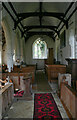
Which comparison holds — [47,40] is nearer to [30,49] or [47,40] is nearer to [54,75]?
[30,49]

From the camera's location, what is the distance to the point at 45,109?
11.2ft

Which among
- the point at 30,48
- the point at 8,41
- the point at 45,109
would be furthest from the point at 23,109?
the point at 30,48

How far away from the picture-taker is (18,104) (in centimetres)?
385

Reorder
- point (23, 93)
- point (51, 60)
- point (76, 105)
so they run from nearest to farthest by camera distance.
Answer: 1. point (76, 105)
2. point (23, 93)
3. point (51, 60)

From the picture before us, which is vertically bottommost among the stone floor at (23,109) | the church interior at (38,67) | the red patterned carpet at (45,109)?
the stone floor at (23,109)

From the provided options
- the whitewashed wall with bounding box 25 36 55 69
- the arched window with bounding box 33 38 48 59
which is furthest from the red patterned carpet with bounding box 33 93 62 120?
the arched window with bounding box 33 38 48 59

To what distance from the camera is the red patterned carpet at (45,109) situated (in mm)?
2978

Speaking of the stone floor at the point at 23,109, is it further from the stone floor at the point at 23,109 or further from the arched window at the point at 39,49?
the arched window at the point at 39,49

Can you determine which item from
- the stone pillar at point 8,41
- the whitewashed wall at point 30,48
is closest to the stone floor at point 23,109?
the stone pillar at point 8,41

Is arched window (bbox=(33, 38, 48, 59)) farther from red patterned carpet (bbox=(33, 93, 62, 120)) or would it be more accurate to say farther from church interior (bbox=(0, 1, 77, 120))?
red patterned carpet (bbox=(33, 93, 62, 120))

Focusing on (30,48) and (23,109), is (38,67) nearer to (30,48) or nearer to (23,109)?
(30,48)

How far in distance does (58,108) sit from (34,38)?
50.0 ft

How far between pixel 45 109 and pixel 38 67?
14.6 m

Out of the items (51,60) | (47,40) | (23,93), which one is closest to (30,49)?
(47,40)
